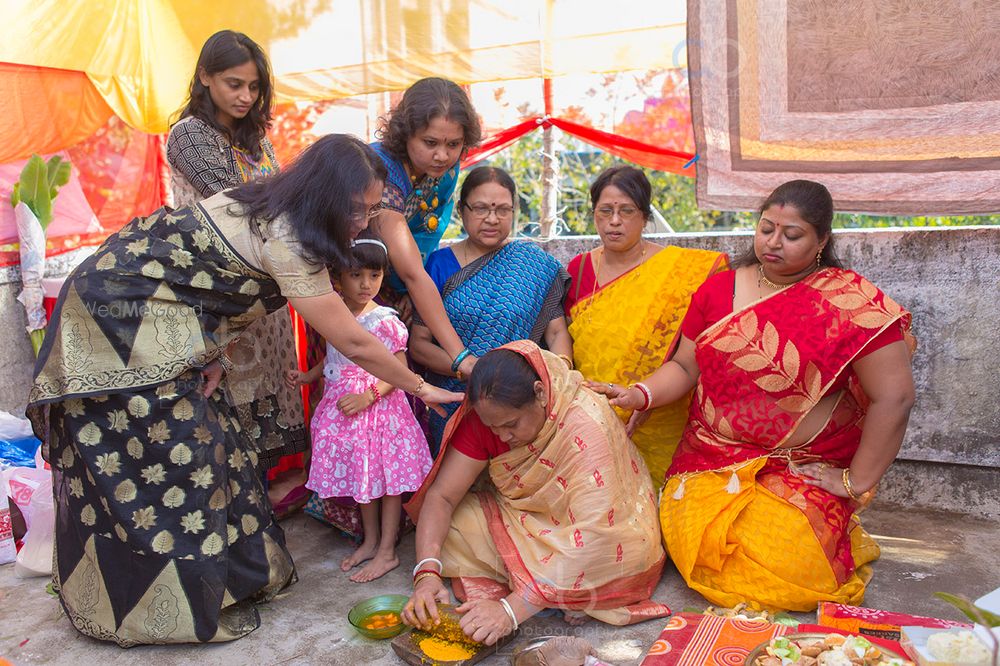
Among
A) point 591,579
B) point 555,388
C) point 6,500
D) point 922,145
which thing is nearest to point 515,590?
point 591,579

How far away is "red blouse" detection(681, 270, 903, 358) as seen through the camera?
3148mm

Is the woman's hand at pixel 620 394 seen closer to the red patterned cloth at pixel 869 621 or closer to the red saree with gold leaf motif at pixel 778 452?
the red saree with gold leaf motif at pixel 778 452

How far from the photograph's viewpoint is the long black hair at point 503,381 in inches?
103

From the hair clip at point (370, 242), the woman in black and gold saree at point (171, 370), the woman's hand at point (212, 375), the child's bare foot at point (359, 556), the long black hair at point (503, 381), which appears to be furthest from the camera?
the child's bare foot at point (359, 556)

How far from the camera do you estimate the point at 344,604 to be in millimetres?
2998

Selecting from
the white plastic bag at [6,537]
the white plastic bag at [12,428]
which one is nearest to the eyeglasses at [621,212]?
the white plastic bag at [6,537]

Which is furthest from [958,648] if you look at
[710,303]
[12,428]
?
[12,428]

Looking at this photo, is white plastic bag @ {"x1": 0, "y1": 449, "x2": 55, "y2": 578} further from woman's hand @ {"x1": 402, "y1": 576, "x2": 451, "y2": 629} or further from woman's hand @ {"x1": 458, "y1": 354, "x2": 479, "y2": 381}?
woman's hand @ {"x1": 458, "y1": 354, "x2": 479, "y2": 381}

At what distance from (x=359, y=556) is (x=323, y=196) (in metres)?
1.54

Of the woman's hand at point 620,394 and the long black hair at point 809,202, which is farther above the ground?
the long black hair at point 809,202

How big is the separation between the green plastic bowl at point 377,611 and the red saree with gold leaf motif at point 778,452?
0.99 metres

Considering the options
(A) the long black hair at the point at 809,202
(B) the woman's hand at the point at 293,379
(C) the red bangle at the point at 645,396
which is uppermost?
(A) the long black hair at the point at 809,202

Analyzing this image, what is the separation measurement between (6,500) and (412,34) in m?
3.08

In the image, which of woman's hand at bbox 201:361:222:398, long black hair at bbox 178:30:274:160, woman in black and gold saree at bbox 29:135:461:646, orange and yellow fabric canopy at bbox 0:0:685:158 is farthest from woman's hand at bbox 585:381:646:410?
orange and yellow fabric canopy at bbox 0:0:685:158
